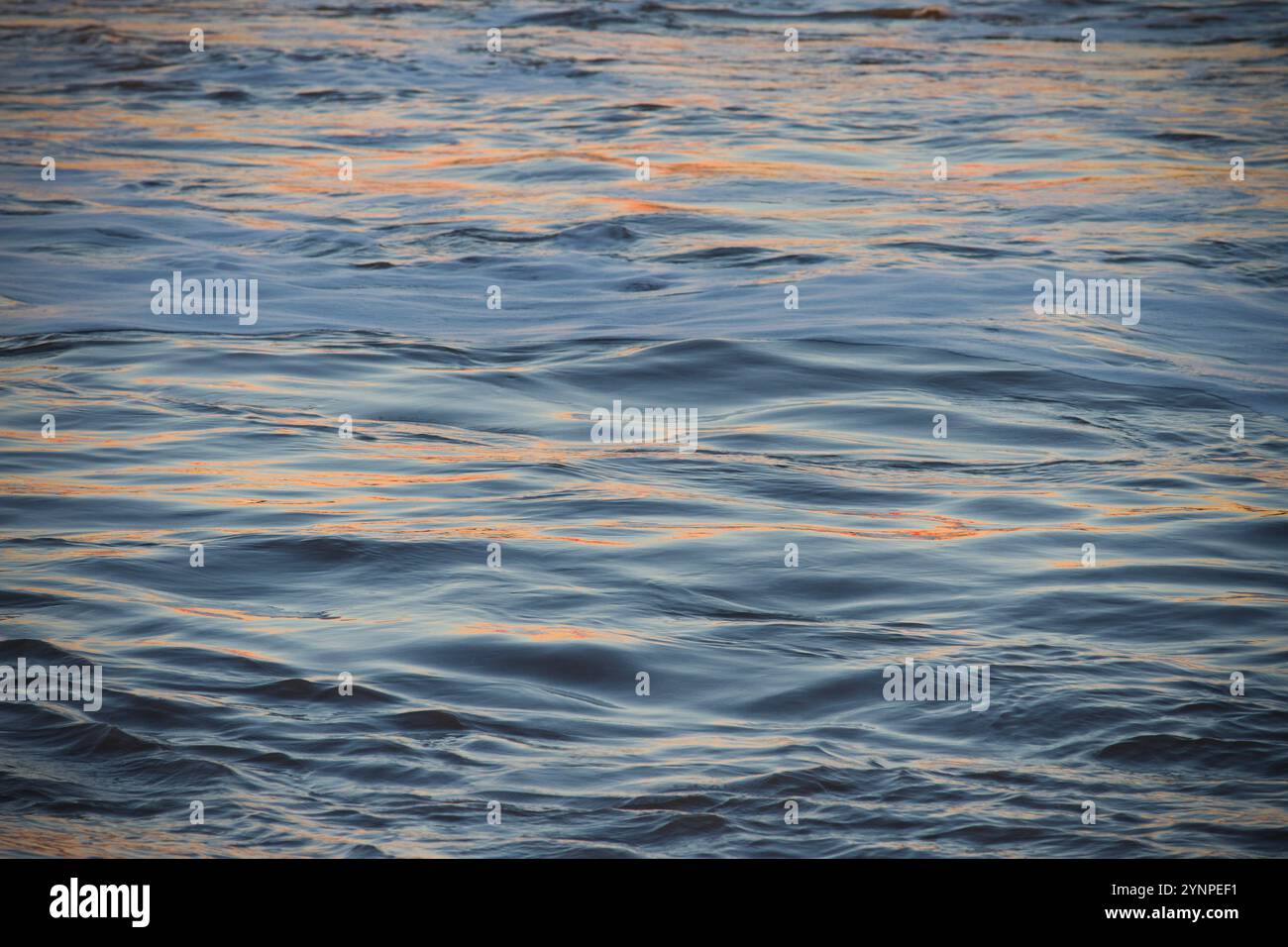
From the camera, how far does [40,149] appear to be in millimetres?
19703

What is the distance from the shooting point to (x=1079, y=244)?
14.7m

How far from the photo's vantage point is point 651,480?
348 inches

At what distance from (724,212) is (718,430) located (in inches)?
249

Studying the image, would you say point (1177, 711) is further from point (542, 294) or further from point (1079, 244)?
point (1079, 244)

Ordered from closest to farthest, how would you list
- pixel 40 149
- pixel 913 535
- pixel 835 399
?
pixel 913 535 < pixel 835 399 < pixel 40 149

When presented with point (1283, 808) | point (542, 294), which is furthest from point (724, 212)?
point (1283, 808)

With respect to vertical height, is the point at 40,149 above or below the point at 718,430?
above

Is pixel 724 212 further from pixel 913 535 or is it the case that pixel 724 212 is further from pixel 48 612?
pixel 48 612

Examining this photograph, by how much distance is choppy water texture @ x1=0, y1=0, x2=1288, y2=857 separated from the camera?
546cm

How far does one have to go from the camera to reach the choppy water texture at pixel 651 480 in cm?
546
